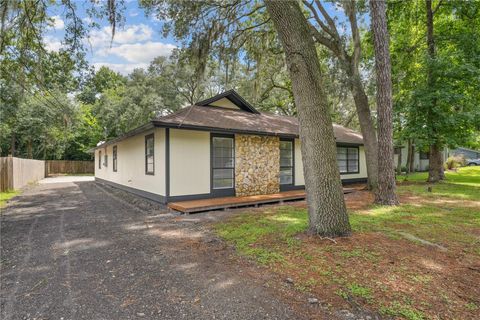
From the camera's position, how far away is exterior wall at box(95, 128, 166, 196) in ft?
26.1

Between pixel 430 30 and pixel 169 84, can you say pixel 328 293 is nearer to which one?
pixel 430 30

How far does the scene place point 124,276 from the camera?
322 cm

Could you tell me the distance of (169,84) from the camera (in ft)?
81.1

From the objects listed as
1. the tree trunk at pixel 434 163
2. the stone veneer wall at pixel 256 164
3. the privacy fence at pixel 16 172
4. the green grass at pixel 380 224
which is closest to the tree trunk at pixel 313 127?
the green grass at pixel 380 224

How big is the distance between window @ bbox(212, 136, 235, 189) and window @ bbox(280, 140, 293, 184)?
228 centimetres

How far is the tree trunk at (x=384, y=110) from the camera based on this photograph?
6.99m

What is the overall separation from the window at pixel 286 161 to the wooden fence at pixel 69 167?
1021 inches

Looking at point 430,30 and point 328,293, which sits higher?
point 430,30

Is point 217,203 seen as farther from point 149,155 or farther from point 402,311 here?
point 402,311

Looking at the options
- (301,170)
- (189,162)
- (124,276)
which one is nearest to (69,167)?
(189,162)

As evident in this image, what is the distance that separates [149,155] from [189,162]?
1826 mm

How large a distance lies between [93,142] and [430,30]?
2945cm

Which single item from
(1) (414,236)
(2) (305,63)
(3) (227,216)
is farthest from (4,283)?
(1) (414,236)

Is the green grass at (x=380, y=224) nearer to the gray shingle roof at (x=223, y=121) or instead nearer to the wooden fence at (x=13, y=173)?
the gray shingle roof at (x=223, y=121)
